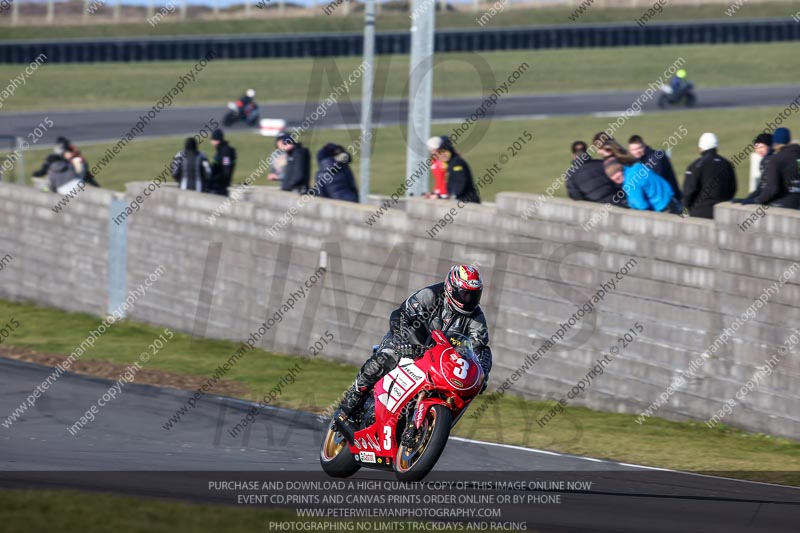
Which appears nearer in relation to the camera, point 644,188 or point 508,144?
point 644,188

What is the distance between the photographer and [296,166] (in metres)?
18.9

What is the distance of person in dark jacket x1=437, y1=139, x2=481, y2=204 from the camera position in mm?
16777

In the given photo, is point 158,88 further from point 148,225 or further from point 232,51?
point 148,225

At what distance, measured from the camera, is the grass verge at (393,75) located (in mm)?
45938

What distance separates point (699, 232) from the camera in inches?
549

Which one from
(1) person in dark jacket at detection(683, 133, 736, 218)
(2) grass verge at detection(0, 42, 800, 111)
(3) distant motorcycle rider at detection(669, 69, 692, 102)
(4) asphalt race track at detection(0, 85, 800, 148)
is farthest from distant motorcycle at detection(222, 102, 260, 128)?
(1) person in dark jacket at detection(683, 133, 736, 218)

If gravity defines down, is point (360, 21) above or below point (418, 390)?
above

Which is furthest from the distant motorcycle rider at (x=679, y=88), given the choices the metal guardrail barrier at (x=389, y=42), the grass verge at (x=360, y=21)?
the grass verge at (x=360, y=21)

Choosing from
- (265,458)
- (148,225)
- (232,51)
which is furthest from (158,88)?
(265,458)

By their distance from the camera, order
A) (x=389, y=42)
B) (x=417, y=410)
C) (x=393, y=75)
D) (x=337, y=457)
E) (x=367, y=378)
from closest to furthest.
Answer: (x=417, y=410)
(x=367, y=378)
(x=337, y=457)
(x=393, y=75)
(x=389, y=42)

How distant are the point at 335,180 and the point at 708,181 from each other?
6.20 m

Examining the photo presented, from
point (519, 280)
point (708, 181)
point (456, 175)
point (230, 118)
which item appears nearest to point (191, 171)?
point (456, 175)

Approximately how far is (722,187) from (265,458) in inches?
239

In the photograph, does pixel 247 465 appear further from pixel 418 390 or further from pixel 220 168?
pixel 220 168
